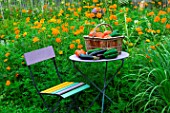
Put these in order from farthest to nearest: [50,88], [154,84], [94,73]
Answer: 1. [94,73]
2. [154,84]
3. [50,88]

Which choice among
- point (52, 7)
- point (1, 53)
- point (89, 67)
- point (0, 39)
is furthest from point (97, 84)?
point (52, 7)

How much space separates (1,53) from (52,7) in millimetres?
3510

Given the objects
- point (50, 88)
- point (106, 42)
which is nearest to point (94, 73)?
point (106, 42)

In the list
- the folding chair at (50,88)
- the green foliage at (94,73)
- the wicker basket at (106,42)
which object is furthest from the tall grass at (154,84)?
the folding chair at (50,88)

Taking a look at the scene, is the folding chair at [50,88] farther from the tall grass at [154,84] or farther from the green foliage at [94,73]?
the tall grass at [154,84]

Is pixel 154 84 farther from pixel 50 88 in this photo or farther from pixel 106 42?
pixel 50 88

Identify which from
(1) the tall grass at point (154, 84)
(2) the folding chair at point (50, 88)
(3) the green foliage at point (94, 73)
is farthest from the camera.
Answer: (3) the green foliage at point (94, 73)

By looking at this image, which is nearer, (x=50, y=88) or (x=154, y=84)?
(x=50, y=88)

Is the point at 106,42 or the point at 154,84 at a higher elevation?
the point at 106,42

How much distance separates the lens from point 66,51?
585 cm

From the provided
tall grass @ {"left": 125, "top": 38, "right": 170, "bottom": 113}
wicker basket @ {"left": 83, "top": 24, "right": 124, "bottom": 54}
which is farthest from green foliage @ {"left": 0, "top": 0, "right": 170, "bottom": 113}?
wicker basket @ {"left": 83, "top": 24, "right": 124, "bottom": 54}

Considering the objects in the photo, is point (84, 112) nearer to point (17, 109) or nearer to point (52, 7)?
point (17, 109)

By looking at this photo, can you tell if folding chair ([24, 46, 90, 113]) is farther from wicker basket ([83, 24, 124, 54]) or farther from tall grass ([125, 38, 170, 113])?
tall grass ([125, 38, 170, 113])

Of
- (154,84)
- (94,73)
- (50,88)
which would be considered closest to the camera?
(50,88)
